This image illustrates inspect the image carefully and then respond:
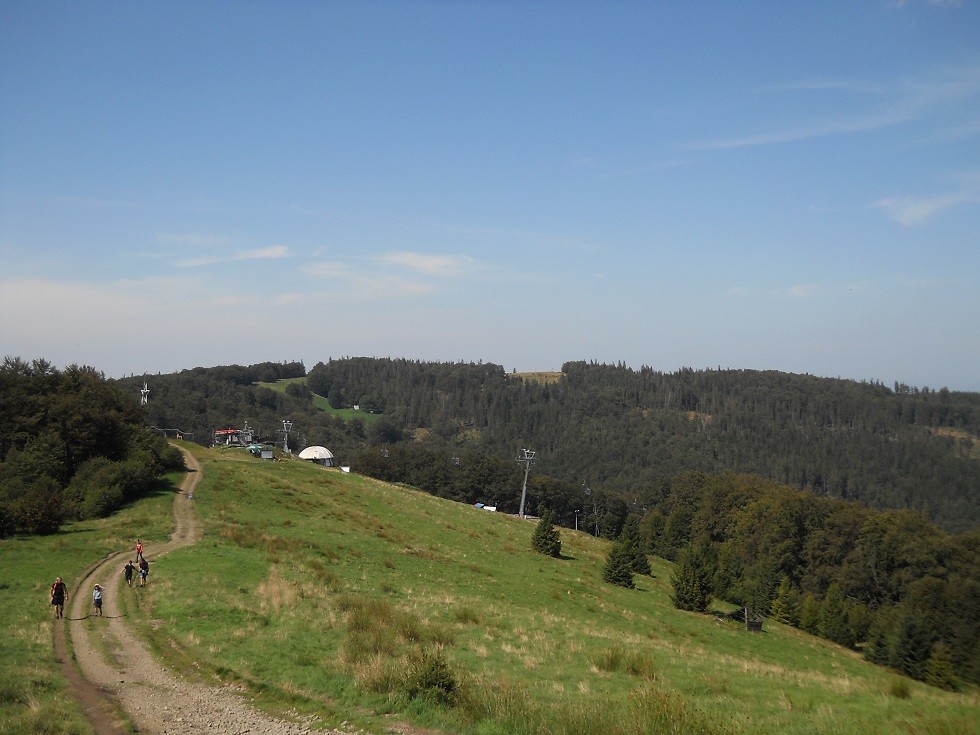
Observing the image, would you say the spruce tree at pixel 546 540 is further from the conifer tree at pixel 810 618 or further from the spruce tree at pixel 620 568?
the conifer tree at pixel 810 618

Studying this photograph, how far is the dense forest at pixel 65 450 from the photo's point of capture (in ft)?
126

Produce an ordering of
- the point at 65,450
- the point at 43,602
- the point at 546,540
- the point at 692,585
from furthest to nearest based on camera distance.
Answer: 1. the point at 546,540
2. the point at 65,450
3. the point at 692,585
4. the point at 43,602

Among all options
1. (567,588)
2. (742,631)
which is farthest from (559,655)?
(742,631)

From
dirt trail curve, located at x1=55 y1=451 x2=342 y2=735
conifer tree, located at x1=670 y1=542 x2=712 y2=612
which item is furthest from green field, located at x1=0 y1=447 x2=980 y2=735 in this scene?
conifer tree, located at x1=670 y1=542 x2=712 y2=612

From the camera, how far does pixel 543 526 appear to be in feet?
181

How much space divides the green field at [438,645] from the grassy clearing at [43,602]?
11 cm

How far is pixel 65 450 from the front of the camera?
154 ft

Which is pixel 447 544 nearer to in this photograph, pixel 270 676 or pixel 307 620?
pixel 307 620

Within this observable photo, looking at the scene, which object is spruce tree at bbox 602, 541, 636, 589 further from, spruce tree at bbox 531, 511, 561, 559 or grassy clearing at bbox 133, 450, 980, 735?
grassy clearing at bbox 133, 450, 980, 735

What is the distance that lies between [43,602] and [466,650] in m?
13.3

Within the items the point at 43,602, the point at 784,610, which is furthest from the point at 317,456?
the point at 43,602

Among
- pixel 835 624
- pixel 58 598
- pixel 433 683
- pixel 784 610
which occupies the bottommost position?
pixel 784 610

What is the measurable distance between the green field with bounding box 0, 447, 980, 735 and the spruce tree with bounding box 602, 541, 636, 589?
5881 mm

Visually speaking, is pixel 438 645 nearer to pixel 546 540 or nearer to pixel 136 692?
pixel 136 692
